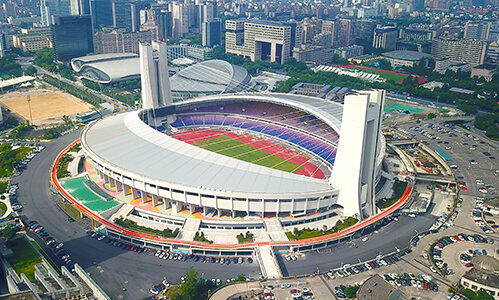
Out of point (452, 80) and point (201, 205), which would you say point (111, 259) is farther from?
point (452, 80)

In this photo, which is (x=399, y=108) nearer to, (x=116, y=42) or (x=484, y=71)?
(x=484, y=71)

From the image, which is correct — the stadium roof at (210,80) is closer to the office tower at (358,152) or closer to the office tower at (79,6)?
the office tower at (358,152)

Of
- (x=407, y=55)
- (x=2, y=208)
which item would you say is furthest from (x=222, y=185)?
(x=407, y=55)

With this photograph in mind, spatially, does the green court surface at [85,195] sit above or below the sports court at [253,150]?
below

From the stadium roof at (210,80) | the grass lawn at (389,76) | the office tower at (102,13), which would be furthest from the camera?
the office tower at (102,13)

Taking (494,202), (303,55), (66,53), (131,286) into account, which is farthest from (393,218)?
(66,53)

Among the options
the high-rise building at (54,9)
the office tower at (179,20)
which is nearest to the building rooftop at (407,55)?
the office tower at (179,20)
